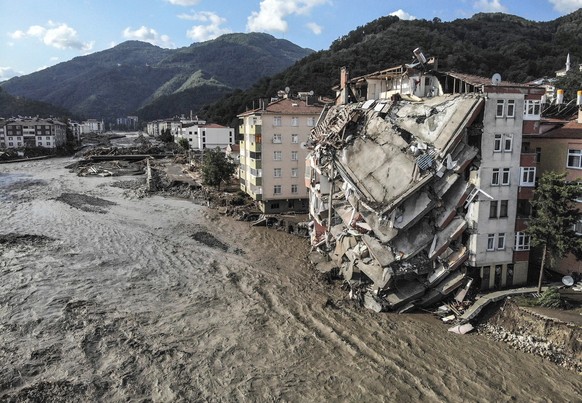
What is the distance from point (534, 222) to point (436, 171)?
5.80 meters

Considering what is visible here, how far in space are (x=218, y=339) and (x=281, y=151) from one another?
2988 centimetres

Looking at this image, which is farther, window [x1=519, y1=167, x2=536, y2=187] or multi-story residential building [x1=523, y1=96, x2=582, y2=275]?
window [x1=519, y1=167, x2=536, y2=187]

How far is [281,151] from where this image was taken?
4959cm

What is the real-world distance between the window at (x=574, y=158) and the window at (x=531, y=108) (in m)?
2.96

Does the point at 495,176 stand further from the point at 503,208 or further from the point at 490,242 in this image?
the point at 490,242

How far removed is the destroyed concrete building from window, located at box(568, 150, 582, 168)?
6.78 feet

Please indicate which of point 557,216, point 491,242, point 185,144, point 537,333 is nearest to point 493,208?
point 491,242

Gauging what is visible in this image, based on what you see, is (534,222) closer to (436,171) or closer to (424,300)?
(436,171)

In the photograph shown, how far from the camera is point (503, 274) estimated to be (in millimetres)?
25984

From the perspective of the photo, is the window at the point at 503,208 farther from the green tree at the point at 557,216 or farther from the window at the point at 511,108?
the window at the point at 511,108

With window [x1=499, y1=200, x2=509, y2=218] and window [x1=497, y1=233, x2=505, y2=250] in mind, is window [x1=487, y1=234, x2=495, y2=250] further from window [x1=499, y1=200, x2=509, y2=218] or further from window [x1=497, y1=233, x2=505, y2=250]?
window [x1=499, y1=200, x2=509, y2=218]

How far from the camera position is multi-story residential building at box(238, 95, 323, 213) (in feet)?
159

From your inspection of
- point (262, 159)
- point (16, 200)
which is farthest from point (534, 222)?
point (16, 200)

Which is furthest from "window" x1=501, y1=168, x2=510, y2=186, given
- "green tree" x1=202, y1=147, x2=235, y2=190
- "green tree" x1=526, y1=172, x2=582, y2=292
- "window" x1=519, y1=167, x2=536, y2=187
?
"green tree" x1=202, y1=147, x2=235, y2=190
